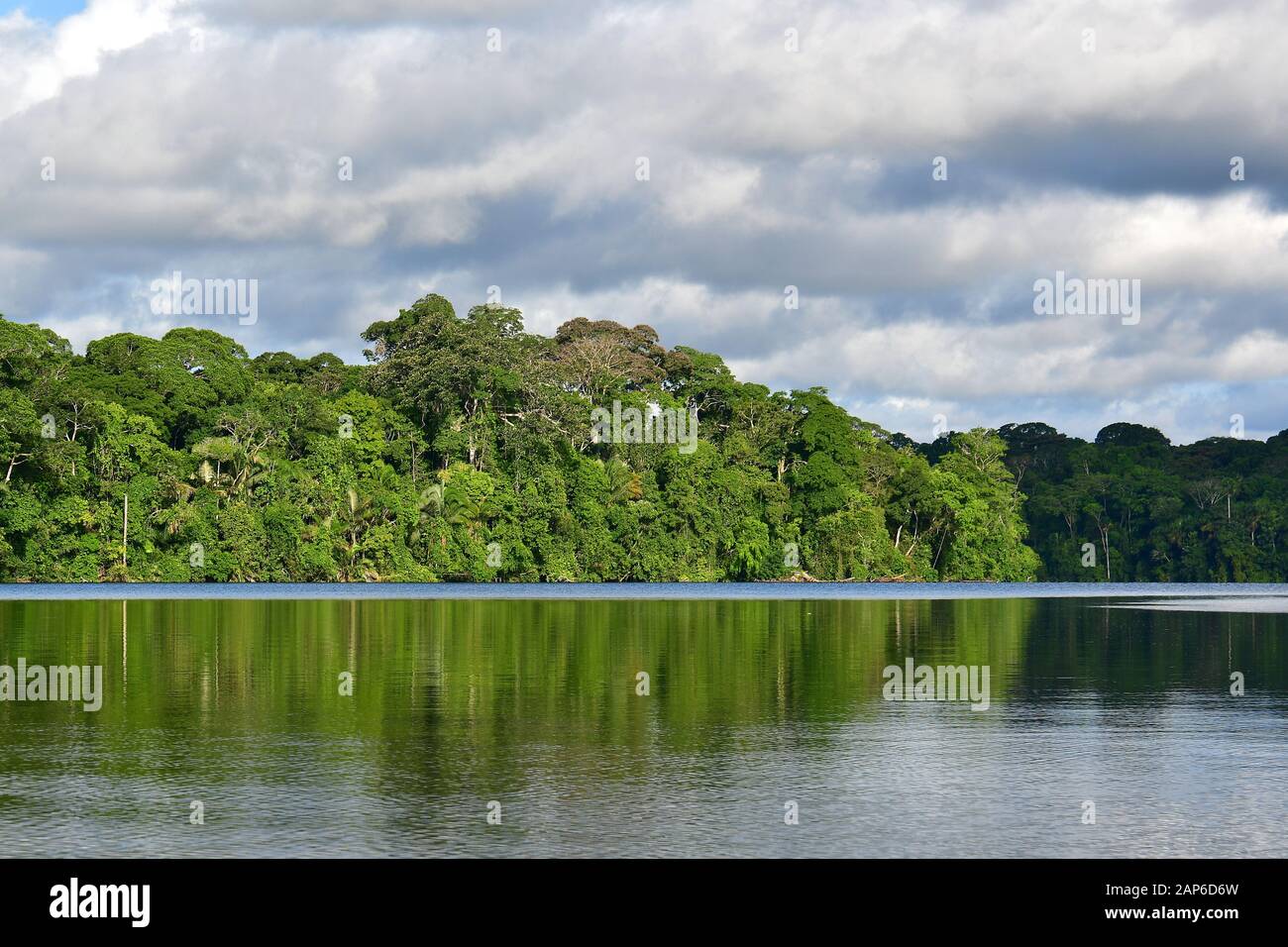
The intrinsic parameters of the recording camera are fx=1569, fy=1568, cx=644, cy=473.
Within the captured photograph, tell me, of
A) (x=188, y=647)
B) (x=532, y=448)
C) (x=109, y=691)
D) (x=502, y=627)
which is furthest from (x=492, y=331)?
(x=109, y=691)

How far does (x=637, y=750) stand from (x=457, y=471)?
88.0m

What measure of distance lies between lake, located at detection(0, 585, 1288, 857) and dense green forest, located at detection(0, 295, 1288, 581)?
59618 mm

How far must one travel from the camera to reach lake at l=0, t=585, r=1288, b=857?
14.1 m

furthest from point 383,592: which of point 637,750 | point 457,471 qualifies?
point 637,750

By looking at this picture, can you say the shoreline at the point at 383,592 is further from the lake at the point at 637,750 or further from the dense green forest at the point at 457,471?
the lake at the point at 637,750

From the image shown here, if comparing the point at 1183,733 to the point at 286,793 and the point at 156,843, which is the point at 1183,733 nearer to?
the point at 286,793

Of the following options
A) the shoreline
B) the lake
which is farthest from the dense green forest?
the lake

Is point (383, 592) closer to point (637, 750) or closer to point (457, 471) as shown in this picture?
point (457, 471)

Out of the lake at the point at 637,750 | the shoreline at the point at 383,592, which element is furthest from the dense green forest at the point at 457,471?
the lake at the point at 637,750

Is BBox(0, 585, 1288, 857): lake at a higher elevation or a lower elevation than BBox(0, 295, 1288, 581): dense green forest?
lower

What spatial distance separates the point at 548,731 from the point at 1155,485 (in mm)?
143005

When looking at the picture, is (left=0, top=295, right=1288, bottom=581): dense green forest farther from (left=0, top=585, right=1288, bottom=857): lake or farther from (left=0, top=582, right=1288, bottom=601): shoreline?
(left=0, top=585, right=1288, bottom=857): lake

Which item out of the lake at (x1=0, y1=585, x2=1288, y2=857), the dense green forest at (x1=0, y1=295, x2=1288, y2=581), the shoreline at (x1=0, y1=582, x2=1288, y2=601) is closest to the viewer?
the lake at (x1=0, y1=585, x2=1288, y2=857)

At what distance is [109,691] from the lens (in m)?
26.0
